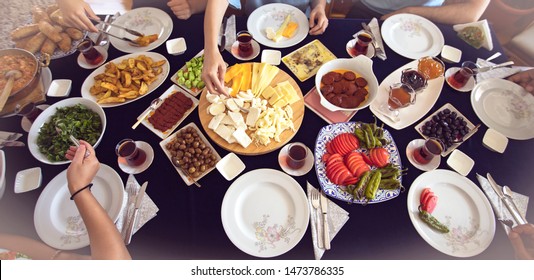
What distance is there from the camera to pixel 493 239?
129cm

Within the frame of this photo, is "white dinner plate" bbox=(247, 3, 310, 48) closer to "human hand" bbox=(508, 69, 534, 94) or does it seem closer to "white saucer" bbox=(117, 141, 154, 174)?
"white saucer" bbox=(117, 141, 154, 174)

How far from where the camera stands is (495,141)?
1541 millimetres

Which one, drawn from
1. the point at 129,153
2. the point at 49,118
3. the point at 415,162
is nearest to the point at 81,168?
the point at 129,153

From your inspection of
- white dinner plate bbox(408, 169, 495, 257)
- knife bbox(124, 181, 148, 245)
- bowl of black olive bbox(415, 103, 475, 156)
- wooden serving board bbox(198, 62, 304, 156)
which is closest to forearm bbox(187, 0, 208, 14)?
wooden serving board bbox(198, 62, 304, 156)

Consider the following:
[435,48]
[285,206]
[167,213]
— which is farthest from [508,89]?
[167,213]

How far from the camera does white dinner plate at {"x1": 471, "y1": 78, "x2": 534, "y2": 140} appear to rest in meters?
1.60

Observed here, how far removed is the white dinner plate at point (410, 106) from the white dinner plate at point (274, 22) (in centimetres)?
65

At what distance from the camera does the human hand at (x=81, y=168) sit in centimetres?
125

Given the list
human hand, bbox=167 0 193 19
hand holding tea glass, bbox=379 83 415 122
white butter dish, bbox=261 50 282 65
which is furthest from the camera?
human hand, bbox=167 0 193 19

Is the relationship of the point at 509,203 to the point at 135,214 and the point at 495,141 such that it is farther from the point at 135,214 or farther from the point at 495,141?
the point at 135,214

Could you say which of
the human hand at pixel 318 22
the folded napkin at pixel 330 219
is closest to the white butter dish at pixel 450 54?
the human hand at pixel 318 22

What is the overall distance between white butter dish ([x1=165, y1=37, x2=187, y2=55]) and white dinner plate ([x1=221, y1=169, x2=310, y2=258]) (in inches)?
39.2

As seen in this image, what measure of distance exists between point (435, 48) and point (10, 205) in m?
2.63
